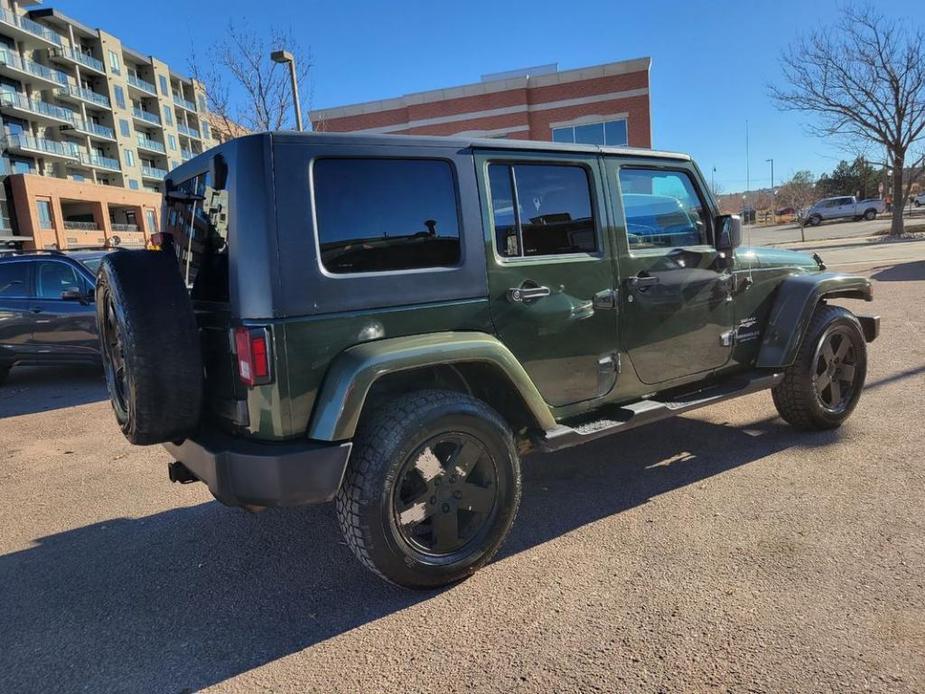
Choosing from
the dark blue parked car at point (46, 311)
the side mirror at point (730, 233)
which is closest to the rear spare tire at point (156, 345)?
the side mirror at point (730, 233)

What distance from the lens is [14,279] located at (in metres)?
8.06

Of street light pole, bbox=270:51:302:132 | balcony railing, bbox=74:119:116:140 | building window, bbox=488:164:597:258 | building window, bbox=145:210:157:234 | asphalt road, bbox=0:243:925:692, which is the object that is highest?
balcony railing, bbox=74:119:116:140

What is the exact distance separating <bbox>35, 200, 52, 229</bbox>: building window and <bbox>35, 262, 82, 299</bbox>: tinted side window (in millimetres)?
49919

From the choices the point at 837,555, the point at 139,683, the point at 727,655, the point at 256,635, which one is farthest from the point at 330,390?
the point at 837,555

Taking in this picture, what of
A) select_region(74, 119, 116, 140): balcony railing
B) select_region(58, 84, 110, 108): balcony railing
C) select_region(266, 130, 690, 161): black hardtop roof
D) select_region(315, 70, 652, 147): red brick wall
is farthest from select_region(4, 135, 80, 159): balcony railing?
select_region(266, 130, 690, 161): black hardtop roof

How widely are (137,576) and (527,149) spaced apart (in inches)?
118

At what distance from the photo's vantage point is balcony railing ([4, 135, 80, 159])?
51.8 meters

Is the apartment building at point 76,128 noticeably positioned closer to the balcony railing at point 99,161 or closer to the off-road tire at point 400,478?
the balcony railing at point 99,161

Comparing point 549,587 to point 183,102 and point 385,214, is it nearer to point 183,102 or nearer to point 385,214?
point 385,214

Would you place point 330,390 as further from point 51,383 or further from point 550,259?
point 51,383

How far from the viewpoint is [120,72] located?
66.9m

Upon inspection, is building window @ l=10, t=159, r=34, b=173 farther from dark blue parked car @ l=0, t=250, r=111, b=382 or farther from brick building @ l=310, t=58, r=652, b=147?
dark blue parked car @ l=0, t=250, r=111, b=382

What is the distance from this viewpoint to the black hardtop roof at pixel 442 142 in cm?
269

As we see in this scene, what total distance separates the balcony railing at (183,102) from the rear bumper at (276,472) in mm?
85852
